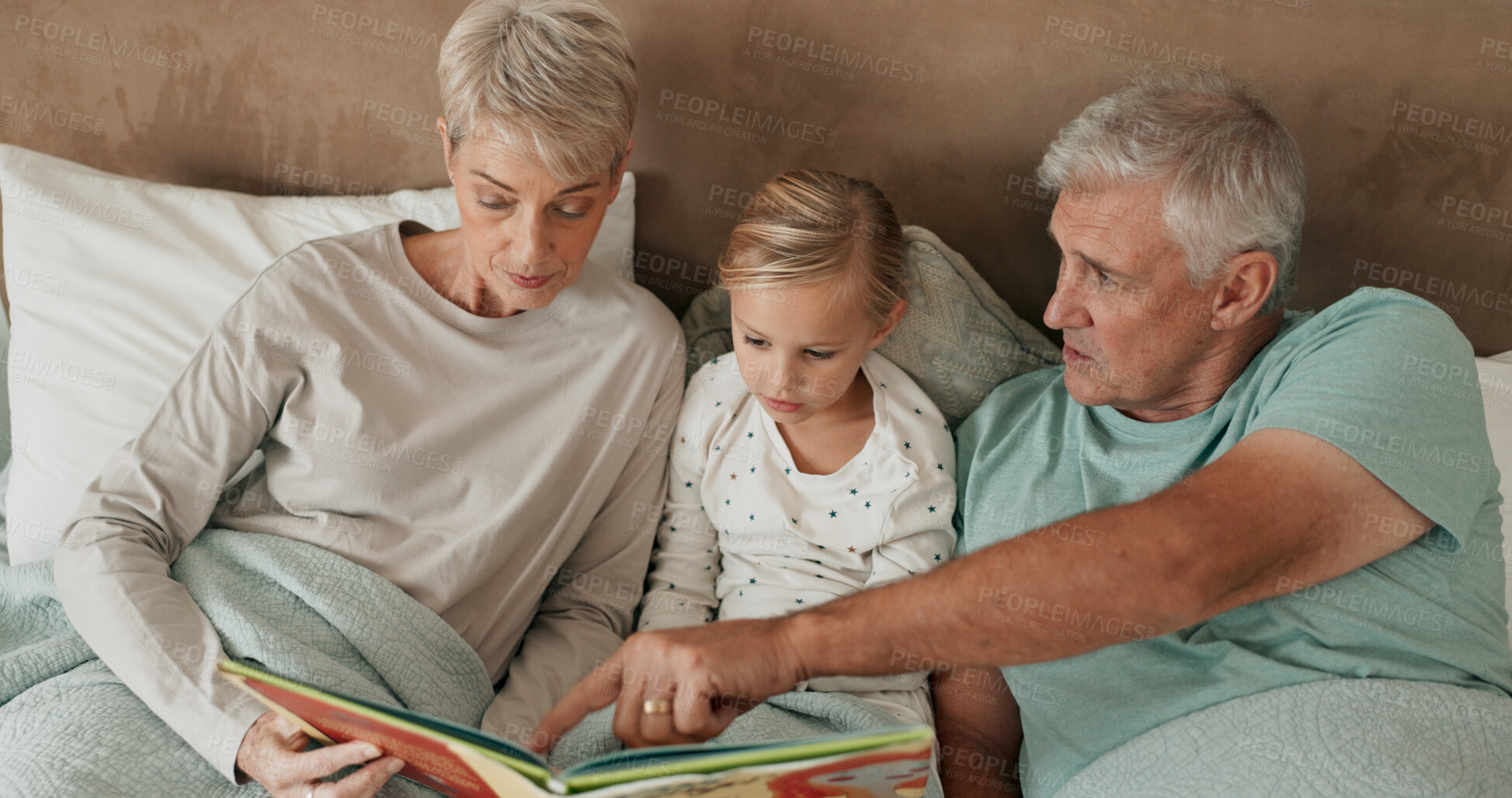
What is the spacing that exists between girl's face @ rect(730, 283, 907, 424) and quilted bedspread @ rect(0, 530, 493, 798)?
1.94 ft

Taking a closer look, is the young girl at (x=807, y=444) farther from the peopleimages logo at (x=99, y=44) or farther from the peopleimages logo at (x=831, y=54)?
the peopleimages logo at (x=99, y=44)

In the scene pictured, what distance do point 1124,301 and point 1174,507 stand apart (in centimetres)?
34

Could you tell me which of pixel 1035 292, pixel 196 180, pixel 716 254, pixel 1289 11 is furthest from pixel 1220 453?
pixel 196 180

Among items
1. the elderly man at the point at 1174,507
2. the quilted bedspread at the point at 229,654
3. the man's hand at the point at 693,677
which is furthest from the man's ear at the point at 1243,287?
the quilted bedspread at the point at 229,654

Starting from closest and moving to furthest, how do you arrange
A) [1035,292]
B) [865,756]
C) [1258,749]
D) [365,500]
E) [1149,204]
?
[865,756], [1258,749], [1149,204], [365,500], [1035,292]

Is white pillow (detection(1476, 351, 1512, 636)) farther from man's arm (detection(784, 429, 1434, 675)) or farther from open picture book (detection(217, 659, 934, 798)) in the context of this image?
open picture book (detection(217, 659, 934, 798))

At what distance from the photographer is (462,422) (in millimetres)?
1536

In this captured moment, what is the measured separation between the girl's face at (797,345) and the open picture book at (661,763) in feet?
2.06

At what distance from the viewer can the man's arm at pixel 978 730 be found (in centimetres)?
155

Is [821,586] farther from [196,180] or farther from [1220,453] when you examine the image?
[196,180]

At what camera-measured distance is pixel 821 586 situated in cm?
154

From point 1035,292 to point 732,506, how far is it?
73cm

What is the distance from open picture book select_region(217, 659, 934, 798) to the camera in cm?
89

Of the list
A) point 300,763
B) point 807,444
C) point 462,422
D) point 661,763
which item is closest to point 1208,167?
point 807,444
